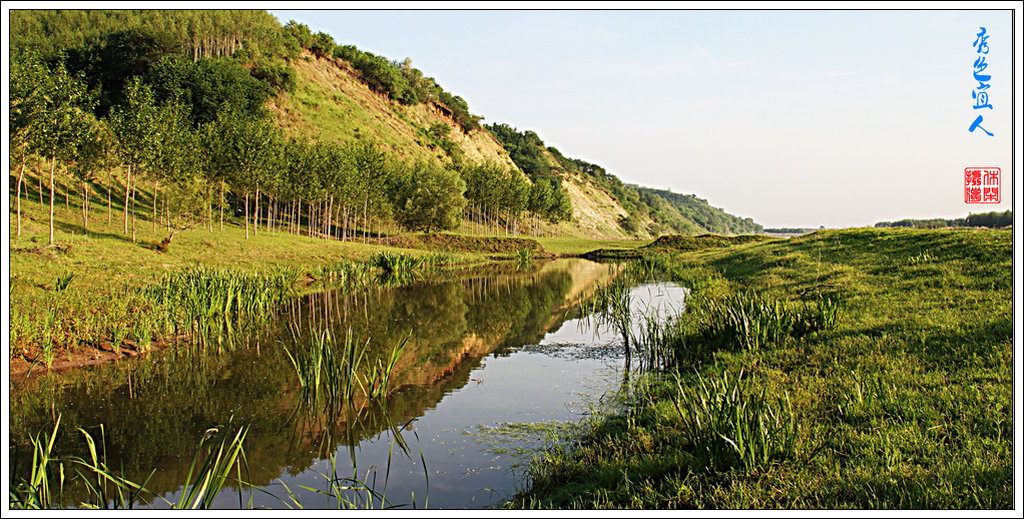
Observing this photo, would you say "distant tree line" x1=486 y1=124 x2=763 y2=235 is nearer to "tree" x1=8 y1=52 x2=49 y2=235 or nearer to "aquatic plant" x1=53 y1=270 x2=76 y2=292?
"tree" x1=8 y1=52 x2=49 y2=235

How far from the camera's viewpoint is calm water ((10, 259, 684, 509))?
6312 millimetres

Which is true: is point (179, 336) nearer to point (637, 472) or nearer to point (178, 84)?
point (637, 472)

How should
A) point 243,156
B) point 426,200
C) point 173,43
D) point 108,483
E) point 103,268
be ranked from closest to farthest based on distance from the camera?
→ point 108,483
point 103,268
point 243,156
point 426,200
point 173,43

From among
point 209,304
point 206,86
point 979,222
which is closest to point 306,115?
point 206,86

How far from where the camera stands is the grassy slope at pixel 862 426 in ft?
14.9

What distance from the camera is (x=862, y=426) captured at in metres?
5.73

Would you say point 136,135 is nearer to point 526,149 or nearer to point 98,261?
point 98,261

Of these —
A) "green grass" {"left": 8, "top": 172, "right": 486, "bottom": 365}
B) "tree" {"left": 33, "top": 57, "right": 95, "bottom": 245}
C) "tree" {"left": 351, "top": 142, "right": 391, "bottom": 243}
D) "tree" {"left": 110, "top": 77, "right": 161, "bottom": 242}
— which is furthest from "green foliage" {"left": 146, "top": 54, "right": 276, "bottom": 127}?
"tree" {"left": 33, "top": 57, "right": 95, "bottom": 245}

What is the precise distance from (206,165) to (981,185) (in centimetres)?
4581

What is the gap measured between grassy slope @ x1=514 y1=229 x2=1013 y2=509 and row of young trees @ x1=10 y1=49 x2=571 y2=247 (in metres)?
27.3

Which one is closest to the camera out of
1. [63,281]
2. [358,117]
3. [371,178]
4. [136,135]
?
[63,281]

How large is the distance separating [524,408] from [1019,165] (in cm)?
677

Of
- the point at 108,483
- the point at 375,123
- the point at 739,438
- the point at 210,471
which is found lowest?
the point at 108,483

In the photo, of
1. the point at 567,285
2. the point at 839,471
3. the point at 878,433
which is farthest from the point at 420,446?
the point at 567,285
